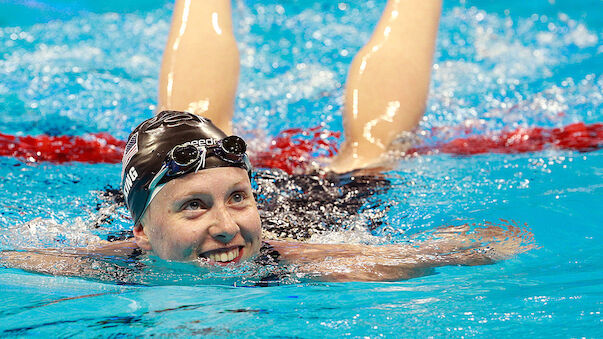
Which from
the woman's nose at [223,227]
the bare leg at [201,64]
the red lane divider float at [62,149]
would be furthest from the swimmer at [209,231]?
the red lane divider float at [62,149]

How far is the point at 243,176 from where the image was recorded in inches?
114

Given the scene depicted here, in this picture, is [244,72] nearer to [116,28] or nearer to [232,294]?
[116,28]

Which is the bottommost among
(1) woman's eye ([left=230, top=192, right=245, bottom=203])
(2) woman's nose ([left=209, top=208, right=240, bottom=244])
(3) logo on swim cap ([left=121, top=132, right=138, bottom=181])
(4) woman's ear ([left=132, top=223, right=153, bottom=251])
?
Answer: (2) woman's nose ([left=209, top=208, right=240, bottom=244])

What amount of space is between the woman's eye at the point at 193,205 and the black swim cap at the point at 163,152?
0.11m

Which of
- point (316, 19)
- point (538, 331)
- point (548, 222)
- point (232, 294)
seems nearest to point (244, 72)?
point (316, 19)

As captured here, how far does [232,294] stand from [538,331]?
3.48 feet

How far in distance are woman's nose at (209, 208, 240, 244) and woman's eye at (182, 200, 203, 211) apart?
80 mm

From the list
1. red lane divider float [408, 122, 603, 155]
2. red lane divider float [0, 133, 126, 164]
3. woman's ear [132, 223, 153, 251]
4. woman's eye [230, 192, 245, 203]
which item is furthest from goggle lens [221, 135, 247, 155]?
red lane divider float [0, 133, 126, 164]

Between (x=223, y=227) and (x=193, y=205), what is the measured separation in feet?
0.53

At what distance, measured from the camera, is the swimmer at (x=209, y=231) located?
9.19ft

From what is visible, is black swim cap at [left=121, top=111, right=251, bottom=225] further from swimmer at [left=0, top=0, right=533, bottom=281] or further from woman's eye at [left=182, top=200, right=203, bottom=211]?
woman's eye at [left=182, top=200, right=203, bottom=211]

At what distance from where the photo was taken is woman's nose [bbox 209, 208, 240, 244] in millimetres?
2744

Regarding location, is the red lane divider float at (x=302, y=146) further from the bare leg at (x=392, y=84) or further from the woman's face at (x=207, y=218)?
the woman's face at (x=207, y=218)

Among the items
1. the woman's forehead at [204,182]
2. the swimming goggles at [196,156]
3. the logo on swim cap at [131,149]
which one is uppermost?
the logo on swim cap at [131,149]
